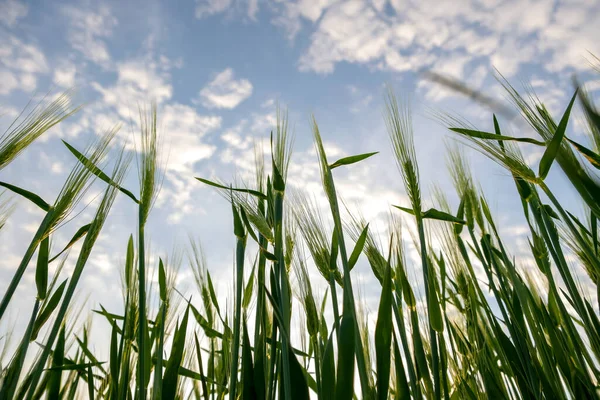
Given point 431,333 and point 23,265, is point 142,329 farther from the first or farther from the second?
point 431,333

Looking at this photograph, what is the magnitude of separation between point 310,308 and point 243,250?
29 centimetres

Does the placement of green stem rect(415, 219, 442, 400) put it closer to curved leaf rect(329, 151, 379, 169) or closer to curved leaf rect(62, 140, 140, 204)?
curved leaf rect(329, 151, 379, 169)

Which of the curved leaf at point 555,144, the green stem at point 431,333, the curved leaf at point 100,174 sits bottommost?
the green stem at point 431,333

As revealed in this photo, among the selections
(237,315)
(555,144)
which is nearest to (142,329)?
(237,315)

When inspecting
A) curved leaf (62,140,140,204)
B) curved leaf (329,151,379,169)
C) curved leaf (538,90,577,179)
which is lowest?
A: curved leaf (538,90,577,179)

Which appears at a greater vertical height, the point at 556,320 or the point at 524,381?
the point at 556,320

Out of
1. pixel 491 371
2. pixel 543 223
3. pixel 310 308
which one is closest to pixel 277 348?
pixel 310 308

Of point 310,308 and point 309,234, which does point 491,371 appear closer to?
point 310,308

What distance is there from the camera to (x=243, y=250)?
1.27 m

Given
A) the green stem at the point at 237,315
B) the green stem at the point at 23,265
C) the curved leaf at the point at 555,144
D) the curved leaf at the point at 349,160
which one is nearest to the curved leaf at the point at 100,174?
the green stem at the point at 23,265

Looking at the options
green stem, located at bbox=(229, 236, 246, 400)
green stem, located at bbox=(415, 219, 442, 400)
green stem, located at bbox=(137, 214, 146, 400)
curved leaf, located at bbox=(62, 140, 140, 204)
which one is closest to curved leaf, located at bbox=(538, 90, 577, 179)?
green stem, located at bbox=(415, 219, 442, 400)

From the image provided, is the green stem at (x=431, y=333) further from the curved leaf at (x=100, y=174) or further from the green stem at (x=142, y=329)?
the curved leaf at (x=100, y=174)

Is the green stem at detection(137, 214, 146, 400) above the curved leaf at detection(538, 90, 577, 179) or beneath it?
beneath

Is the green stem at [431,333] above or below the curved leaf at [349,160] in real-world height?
below
